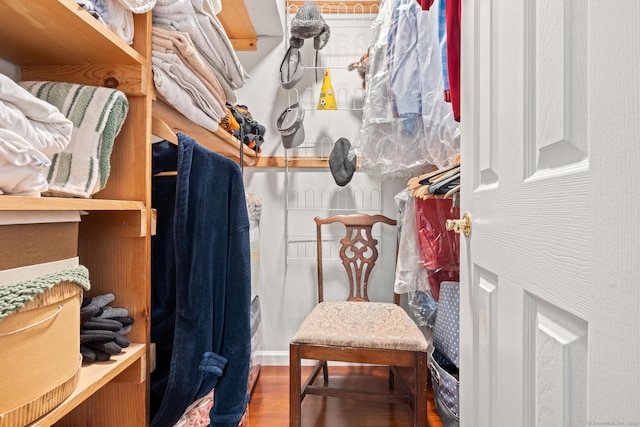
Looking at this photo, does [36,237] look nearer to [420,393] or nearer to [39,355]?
[39,355]

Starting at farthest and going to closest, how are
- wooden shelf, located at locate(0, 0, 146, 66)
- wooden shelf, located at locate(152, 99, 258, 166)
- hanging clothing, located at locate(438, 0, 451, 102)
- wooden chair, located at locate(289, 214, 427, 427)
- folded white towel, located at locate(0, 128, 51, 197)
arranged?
wooden chair, located at locate(289, 214, 427, 427) → hanging clothing, located at locate(438, 0, 451, 102) → wooden shelf, located at locate(152, 99, 258, 166) → wooden shelf, located at locate(0, 0, 146, 66) → folded white towel, located at locate(0, 128, 51, 197)

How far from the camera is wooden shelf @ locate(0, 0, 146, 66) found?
0.58 meters

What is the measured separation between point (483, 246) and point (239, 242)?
2.00ft

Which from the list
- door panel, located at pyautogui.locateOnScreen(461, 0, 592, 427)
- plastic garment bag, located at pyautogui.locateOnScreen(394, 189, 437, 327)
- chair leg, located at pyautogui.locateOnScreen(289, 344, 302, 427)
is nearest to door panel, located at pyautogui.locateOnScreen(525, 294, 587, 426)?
door panel, located at pyautogui.locateOnScreen(461, 0, 592, 427)

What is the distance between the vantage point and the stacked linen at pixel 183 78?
88 cm

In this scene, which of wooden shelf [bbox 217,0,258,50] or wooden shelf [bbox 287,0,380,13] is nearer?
wooden shelf [bbox 217,0,258,50]

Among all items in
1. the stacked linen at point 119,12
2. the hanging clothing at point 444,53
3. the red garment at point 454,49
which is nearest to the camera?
the stacked linen at point 119,12

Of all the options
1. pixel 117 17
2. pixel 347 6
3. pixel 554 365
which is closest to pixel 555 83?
Result: pixel 554 365

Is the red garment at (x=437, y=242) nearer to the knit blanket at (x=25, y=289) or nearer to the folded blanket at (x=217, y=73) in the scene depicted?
the folded blanket at (x=217, y=73)

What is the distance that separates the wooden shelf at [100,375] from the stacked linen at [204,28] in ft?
2.63

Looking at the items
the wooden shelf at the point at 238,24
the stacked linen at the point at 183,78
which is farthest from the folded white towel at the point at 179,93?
the wooden shelf at the point at 238,24

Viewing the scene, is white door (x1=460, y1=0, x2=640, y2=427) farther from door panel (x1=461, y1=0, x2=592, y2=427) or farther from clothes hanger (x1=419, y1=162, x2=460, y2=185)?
clothes hanger (x1=419, y1=162, x2=460, y2=185)

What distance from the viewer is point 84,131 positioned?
70 cm

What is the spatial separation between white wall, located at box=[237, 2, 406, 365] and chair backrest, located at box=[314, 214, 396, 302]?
0.20 metres
